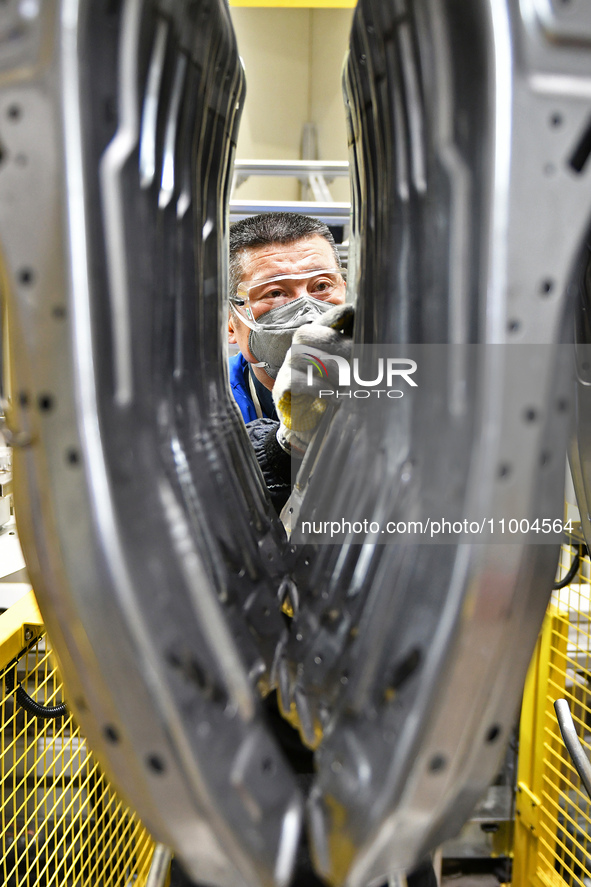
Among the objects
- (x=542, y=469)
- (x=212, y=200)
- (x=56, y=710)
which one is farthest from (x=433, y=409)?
(x=56, y=710)

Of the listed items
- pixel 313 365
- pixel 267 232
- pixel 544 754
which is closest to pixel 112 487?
pixel 313 365

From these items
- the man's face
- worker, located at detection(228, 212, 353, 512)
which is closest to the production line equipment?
worker, located at detection(228, 212, 353, 512)

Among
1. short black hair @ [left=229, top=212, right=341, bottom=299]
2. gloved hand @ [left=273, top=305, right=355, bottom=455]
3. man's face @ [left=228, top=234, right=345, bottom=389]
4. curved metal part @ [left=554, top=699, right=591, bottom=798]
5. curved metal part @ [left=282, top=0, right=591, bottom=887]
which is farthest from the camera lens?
short black hair @ [left=229, top=212, right=341, bottom=299]

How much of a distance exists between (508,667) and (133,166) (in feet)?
1.70

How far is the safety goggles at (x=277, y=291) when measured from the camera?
1287mm

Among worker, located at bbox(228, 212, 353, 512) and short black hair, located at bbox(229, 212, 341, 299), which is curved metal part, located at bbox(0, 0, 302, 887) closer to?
worker, located at bbox(228, 212, 353, 512)

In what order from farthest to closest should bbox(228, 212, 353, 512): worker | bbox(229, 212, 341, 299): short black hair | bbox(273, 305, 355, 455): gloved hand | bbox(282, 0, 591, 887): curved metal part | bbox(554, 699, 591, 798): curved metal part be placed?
bbox(229, 212, 341, 299): short black hair, bbox(228, 212, 353, 512): worker, bbox(554, 699, 591, 798): curved metal part, bbox(273, 305, 355, 455): gloved hand, bbox(282, 0, 591, 887): curved metal part

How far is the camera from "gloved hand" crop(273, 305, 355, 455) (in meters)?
0.82

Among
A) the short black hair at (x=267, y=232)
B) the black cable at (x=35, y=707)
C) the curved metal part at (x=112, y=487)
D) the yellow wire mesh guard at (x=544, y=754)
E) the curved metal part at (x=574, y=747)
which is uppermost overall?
the short black hair at (x=267, y=232)

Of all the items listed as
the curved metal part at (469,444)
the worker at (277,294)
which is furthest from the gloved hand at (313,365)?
the curved metal part at (469,444)

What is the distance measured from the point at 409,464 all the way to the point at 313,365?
33 centimetres

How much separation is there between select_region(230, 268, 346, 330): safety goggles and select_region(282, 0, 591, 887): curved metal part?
76 centimetres

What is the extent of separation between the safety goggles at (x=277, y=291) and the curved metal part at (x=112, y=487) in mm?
759

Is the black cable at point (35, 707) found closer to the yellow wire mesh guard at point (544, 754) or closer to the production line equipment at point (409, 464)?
the production line equipment at point (409, 464)
